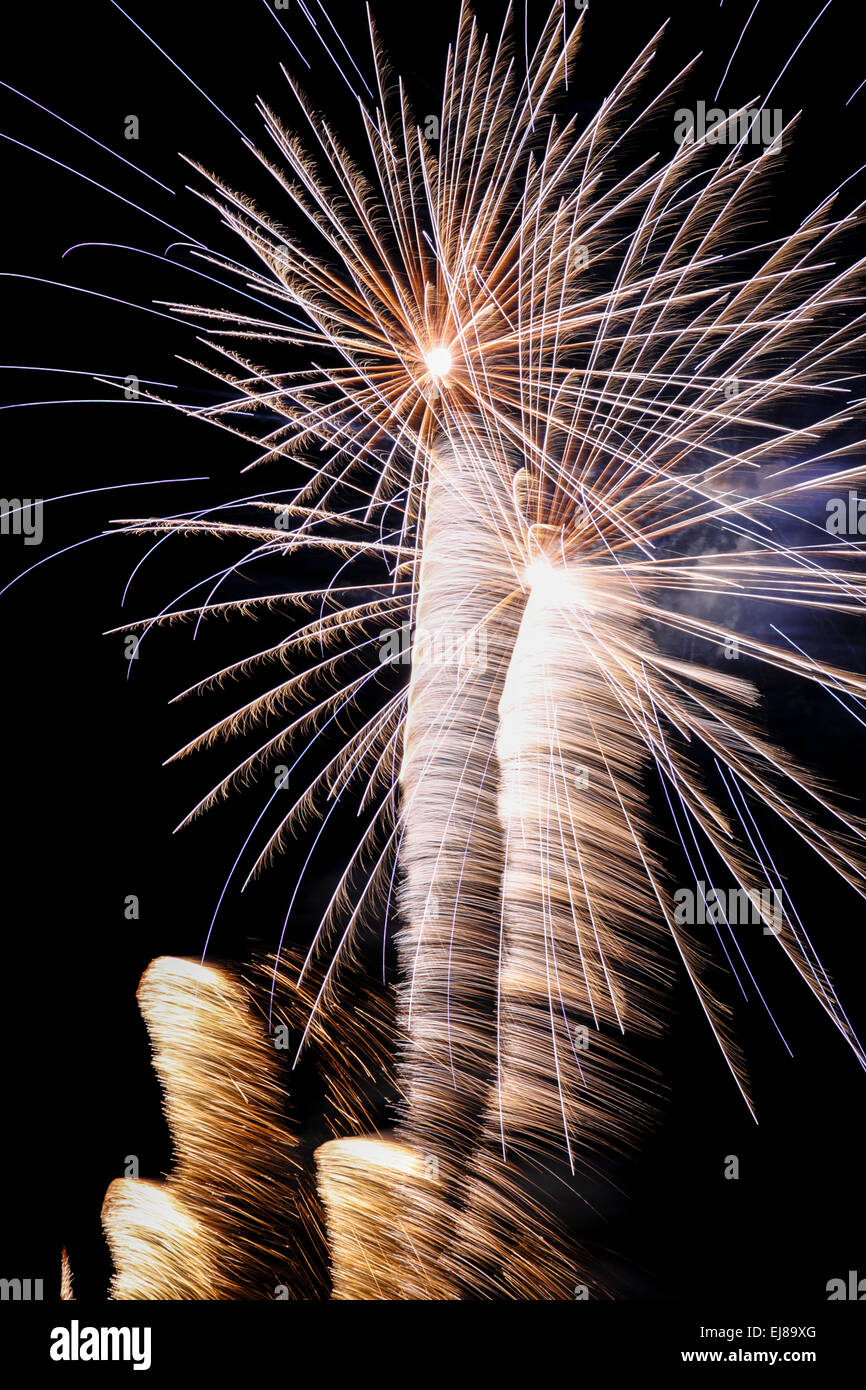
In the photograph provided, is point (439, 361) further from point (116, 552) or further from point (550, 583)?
→ point (116, 552)

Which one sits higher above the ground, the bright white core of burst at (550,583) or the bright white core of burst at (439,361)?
the bright white core of burst at (439,361)

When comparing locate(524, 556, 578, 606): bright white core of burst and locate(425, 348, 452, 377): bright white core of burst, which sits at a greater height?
locate(425, 348, 452, 377): bright white core of burst

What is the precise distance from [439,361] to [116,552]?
0.80 meters

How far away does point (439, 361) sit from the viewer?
1519mm

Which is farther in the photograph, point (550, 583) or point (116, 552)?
point (116, 552)

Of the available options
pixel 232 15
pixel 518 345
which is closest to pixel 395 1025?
pixel 518 345

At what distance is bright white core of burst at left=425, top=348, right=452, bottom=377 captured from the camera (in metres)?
1.51

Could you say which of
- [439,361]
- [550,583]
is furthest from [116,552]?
[550,583]

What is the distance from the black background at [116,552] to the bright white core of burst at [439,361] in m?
0.42

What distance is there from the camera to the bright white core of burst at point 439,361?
151 centimetres

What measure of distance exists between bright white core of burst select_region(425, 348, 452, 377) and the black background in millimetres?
416

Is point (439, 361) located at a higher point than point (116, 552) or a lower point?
higher

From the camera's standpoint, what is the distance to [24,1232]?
5.18ft
